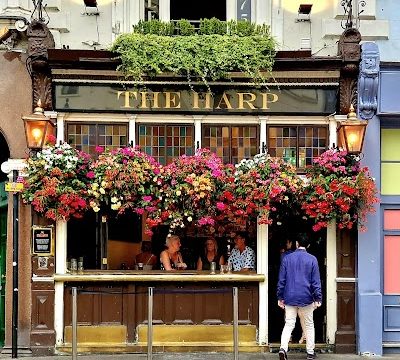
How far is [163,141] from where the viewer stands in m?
13.0

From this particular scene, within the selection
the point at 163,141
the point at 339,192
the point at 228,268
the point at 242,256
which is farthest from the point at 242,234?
the point at 163,141

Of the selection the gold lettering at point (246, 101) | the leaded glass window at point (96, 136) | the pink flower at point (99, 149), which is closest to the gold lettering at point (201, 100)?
the gold lettering at point (246, 101)

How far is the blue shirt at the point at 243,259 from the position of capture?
13016mm

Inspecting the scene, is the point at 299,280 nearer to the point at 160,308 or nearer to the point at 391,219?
the point at 391,219

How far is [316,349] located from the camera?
12828 millimetres

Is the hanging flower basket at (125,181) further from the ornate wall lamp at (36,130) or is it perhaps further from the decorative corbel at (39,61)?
the decorative corbel at (39,61)

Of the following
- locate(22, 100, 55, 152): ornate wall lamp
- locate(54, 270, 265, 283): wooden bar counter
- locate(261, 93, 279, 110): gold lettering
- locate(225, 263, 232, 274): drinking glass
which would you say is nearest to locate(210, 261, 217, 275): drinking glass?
locate(54, 270, 265, 283): wooden bar counter

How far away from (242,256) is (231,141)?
1833 mm

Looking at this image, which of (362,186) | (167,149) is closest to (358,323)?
(362,186)

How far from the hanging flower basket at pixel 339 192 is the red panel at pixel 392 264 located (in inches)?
29.5

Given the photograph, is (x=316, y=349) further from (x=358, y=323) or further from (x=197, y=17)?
(x=197, y=17)

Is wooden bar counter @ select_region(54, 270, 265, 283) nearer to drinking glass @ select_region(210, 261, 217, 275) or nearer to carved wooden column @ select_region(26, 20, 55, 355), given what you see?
drinking glass @ select_region(210, 261, 217, 275)

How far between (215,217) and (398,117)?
10.8 ft

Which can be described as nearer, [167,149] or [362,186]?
[362,186]
